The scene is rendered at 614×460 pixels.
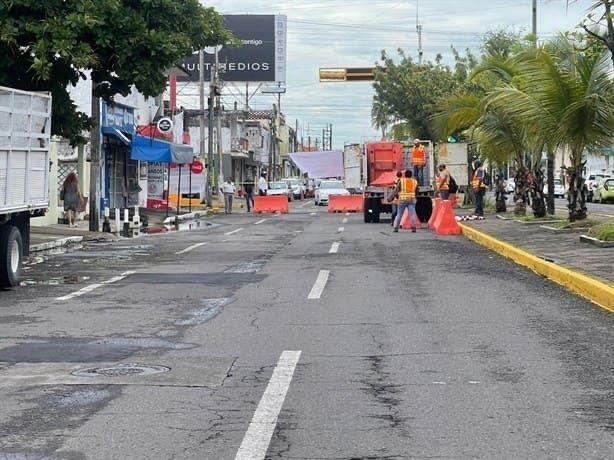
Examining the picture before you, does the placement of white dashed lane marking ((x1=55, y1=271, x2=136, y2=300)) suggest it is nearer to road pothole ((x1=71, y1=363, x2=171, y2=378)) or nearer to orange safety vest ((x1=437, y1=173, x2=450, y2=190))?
road pothole ((x1=71, y1=363, x2=171, y2=378))

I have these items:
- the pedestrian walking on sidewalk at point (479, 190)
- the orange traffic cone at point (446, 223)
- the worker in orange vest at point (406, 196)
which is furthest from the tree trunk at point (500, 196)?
the orange traffic cone at point (446, 223)

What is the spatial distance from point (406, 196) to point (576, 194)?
14.9 ft

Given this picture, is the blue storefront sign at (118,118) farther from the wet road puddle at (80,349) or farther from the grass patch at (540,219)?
the wet road puddle at (80,349)

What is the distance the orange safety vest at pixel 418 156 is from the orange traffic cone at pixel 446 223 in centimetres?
711

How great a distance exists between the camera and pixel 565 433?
6375mm

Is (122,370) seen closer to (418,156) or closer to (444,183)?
(444,183)

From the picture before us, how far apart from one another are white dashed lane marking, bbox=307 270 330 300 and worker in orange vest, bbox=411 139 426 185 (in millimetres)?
17935

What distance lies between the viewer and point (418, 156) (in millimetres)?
33969

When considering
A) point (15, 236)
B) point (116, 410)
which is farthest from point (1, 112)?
point (116, 410)

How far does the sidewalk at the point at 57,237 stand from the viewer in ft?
74.4

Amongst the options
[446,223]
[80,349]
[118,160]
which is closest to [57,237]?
[446,223]

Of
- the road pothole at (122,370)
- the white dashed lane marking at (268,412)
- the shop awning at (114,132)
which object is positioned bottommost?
the road pothole at (122,370)

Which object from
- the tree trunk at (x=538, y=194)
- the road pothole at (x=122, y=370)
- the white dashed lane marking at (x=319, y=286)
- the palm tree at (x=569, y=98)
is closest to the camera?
the road pothole at (x=122, y=370)

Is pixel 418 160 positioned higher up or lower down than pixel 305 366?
higher up
